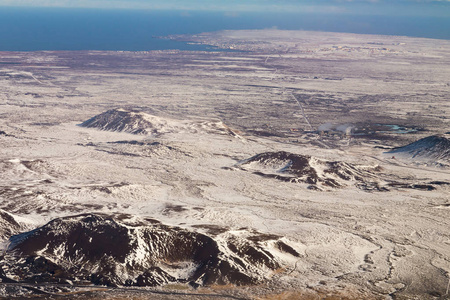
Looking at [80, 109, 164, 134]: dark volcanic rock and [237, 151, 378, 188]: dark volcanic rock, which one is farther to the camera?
[80, 109, 164, 134]: dark volcanic rock

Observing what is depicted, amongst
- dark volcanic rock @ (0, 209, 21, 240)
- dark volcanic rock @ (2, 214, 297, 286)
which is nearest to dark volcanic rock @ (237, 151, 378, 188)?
dark volcanic rock @ (2, 214, 297, 286)

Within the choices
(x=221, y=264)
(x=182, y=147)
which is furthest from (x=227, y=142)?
(x=221, y=264)

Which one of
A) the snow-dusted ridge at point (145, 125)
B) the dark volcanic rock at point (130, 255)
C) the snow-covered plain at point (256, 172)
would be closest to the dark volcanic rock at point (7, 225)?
the snow-covered plain at point (256, 172)

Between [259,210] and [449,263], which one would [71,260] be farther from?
[449,263]

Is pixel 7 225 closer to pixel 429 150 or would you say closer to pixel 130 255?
pixel 130 255

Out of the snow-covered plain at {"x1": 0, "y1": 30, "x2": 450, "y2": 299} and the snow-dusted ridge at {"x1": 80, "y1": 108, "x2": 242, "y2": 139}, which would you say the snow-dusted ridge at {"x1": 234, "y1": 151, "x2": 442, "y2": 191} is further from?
the snow-dusted ridge at {"x1": 80, "y1": 108, "x2": 242, "y2": 139}

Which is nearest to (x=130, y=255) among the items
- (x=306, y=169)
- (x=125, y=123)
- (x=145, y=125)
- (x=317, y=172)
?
(x=317, y=172)

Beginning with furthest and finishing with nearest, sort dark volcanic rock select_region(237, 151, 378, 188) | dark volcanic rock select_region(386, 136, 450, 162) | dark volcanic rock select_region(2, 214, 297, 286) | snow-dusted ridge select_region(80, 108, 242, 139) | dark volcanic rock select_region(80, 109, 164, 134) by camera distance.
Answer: dark volcanic rock select_region(80, 109, 164, 134) → snow-dusted ridge select_region(80, 108, 242, 139) → dark volcanic rock select_region(386, 136, 450, 162) → dark volcanic rock select_region(237, 151, 378, 188) → dark volcanic rock select_region(2, 214, 297, 286)
